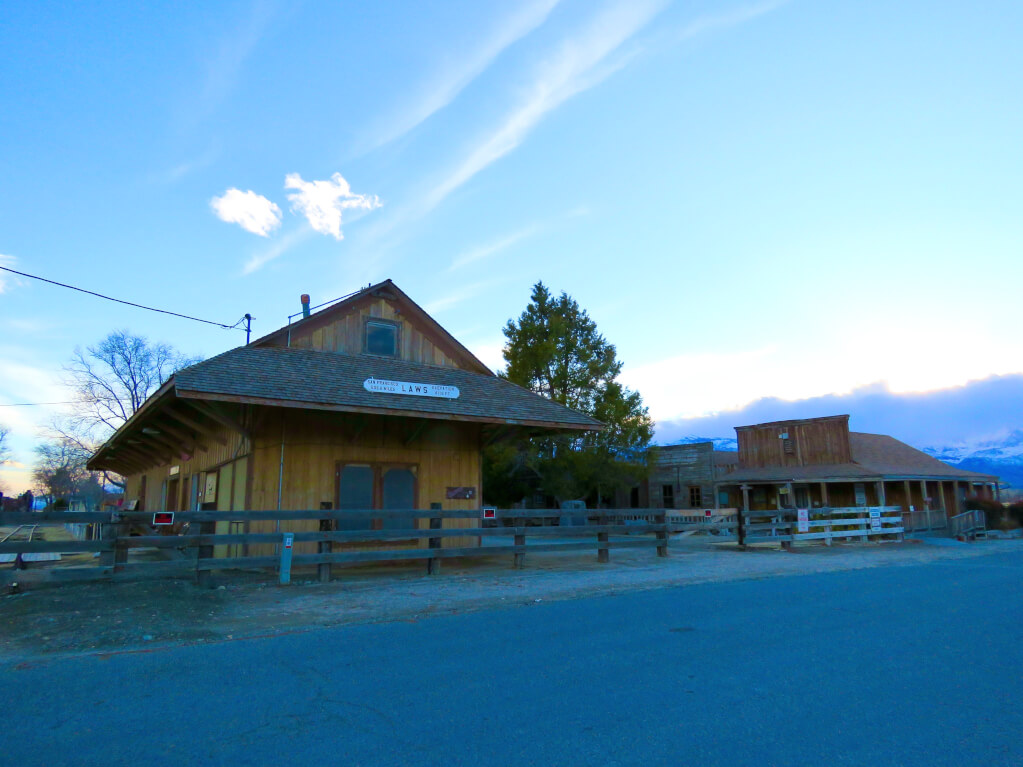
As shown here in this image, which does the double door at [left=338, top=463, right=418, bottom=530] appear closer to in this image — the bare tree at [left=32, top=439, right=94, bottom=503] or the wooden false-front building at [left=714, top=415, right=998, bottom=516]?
the wooden false-front building at [left=714, top=415, right=998, bottom=516]

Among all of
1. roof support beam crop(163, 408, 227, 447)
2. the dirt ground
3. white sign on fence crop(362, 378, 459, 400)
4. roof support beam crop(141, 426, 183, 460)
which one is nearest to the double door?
the dirt ground

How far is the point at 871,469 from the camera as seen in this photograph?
103ft

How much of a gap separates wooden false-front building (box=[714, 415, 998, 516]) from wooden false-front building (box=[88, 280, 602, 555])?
69.4 ft

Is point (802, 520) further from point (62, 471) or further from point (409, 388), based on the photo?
point (62, 471)

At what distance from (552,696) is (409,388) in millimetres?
9962

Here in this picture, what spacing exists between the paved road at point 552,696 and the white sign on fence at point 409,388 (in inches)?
271

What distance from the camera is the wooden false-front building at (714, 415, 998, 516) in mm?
32312

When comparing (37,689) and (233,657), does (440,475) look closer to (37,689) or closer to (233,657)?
(233,657)

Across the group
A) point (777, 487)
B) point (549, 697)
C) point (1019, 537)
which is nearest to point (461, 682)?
point (549, 697)

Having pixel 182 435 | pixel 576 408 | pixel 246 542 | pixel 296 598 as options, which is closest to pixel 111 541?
pixel 246 542

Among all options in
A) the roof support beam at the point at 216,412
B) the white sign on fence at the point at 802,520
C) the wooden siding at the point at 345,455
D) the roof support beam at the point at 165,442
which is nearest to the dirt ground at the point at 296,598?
the wooden siding at the point at 345,455

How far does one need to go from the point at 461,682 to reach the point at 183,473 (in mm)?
18819

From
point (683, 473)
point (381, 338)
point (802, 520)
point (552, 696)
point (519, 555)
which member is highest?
point (381, 338)

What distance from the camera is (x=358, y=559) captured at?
36.1ft
